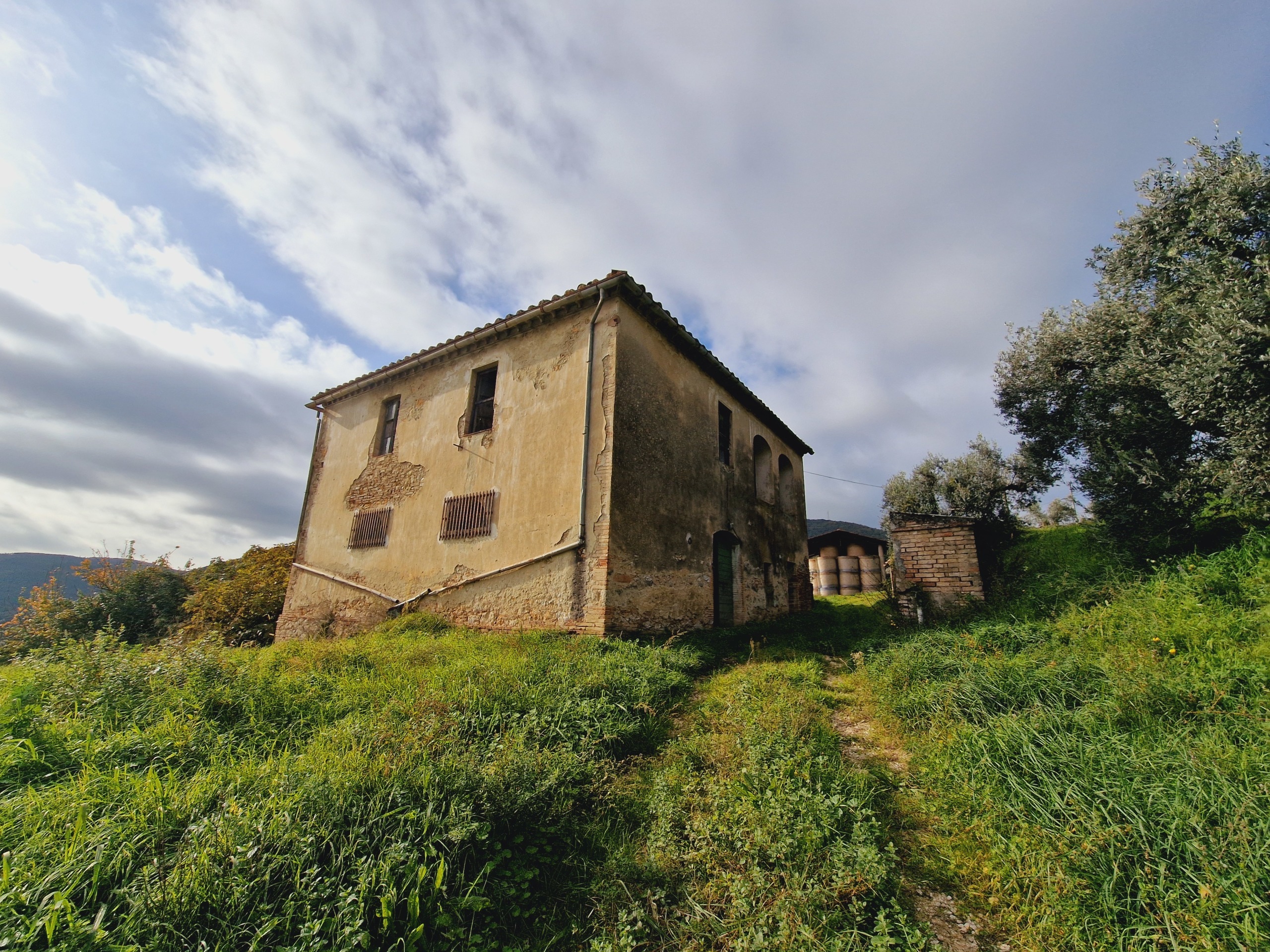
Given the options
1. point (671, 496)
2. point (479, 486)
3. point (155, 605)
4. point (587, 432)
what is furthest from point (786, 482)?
point (155, 605)

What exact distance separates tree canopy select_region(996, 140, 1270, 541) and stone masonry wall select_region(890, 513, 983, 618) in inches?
83.0

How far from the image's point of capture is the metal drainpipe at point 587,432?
7.59 meters

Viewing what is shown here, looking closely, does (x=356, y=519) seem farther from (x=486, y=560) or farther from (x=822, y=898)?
(x=822, y=898)

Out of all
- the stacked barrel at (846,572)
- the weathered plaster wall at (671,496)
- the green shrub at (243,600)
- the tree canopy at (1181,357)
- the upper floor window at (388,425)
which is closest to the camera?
the tree canopy at (1181,357)

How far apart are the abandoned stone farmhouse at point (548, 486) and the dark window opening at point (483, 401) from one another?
0.12 ft

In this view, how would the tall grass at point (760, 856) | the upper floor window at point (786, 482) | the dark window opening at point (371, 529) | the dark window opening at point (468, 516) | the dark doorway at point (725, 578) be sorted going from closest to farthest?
the tall grass at point (760, 856) → the dark window opening at point (468, 516) → the dark doorway at point (725, 578) → the dark window opening at point (371, 529) → the upper floor window at point (786, 482)

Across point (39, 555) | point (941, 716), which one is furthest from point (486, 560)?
point (39, 555)

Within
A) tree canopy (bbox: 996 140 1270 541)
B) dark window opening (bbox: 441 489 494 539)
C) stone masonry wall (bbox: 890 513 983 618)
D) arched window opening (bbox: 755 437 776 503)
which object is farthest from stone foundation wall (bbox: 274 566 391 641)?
tree canopy (bbox: 996 140 1270 541)

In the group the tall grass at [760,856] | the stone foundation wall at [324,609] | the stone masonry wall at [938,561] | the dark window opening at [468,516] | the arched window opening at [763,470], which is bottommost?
the tall grass at [760,856]

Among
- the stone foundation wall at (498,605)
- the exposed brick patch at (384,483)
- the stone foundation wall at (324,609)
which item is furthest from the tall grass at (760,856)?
the exposed brick patch at (384,483)

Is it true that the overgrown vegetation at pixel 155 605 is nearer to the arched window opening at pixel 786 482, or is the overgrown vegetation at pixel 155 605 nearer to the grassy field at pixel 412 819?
the grassy field at pixel 412 819

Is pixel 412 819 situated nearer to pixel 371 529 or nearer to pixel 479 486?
pixel 479 486

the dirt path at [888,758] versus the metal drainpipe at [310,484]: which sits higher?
the metal drainpipe at [310,484]

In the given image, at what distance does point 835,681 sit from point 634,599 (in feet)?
9.75
